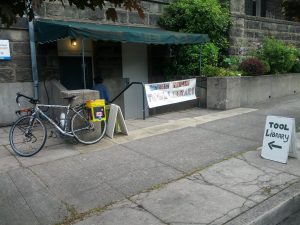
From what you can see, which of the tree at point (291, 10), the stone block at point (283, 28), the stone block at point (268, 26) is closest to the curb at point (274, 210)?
the stone block at point (268, 26)

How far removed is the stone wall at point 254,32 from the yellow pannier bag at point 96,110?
725 centimetres

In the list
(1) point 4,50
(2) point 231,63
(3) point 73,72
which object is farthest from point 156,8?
(1) point 4,50

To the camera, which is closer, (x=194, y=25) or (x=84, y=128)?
(x=84, y=128)

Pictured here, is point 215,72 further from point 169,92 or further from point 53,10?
point 53,10

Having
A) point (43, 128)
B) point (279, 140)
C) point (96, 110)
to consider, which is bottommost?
point (279, 140)

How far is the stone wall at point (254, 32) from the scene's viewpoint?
12615 millimetres

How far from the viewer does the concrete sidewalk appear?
4.00 m

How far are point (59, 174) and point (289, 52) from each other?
10.8 meters

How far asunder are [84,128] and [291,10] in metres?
14.4

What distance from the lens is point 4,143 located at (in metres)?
7.20

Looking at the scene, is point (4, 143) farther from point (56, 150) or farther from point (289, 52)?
point (289, 52)

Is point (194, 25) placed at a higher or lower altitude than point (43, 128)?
higher

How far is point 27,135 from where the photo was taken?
245 inches

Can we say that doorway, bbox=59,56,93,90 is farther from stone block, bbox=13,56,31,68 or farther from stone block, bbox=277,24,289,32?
stone block, bbox=277,24,289,32
